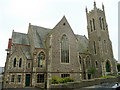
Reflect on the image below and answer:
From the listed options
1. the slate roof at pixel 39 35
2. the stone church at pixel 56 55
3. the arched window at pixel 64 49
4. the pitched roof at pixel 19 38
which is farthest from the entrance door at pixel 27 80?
the pitched roof at pixel 19 38

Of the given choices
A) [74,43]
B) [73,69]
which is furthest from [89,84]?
[74,43]

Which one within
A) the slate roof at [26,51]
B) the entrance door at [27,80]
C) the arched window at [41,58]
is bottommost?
the entrance door at [27,80]

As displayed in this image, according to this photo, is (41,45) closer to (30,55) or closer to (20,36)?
(30,55)

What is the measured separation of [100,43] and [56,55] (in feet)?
46.8

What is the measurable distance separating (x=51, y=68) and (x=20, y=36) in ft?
44.4

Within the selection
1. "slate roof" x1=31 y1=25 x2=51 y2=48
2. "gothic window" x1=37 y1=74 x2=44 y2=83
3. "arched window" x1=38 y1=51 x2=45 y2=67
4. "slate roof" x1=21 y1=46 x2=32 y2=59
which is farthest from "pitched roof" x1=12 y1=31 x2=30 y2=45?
"gothic window" x1=37 y1=74 x2=44 y2=83

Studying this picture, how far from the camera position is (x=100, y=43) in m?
31.2

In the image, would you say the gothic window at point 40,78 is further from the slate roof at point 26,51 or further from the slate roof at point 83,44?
the slate roof at point 83,44

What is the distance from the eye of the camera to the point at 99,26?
33125 mm

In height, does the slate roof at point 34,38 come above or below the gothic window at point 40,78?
above

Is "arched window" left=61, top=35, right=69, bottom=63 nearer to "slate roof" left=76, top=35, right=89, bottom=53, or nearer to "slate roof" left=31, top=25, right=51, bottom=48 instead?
"slate roof" left=31, top=25, right=51, bottom=48

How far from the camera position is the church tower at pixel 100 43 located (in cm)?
3023

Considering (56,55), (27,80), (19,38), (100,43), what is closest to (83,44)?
(100,43)

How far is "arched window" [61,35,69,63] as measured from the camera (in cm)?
2629
